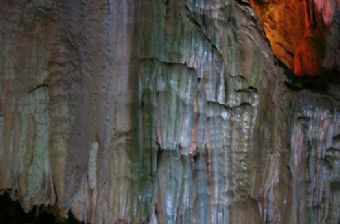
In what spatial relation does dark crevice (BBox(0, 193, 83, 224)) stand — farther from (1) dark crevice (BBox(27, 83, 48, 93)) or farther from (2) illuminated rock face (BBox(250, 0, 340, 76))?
(2) illuminated rock face (BBox(250, 0, 340, 76))

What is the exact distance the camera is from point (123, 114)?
15.8 ft

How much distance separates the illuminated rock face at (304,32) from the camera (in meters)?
7.59

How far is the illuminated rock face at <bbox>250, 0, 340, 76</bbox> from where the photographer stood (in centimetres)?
759

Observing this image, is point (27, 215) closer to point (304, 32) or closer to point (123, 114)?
point (123, 114)

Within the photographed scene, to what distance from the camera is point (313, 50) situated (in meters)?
7.64

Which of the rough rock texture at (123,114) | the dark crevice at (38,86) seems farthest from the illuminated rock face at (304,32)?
the dark crevice at (38,86)

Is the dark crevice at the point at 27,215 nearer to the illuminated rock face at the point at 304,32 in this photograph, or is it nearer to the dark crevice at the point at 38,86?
the dark crevice at the point at 38,86

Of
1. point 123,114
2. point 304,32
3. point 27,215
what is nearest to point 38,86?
point 123,114

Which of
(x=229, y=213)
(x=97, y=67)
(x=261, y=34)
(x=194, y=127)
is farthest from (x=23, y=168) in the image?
(x=261, y=34)

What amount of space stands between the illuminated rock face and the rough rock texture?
248 centimetres

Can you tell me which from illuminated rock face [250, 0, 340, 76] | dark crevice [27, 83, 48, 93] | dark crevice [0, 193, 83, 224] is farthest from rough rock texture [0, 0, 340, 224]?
illuminated rock face [250, 0, 340, 76]

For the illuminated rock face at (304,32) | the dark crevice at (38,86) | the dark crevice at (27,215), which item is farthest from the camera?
the illuminated rock face at (304,32)

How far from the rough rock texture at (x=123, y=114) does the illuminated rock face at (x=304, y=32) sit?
2.48 metres

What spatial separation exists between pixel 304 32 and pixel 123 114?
14.4 ft
